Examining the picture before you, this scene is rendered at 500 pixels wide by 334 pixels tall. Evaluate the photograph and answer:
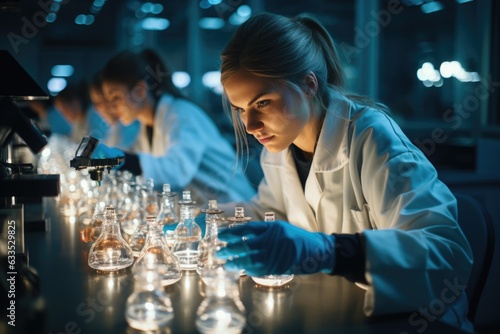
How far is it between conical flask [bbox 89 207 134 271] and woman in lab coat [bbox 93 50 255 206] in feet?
5.58

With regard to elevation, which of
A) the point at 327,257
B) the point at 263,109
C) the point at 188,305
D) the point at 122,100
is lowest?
the point at 188,305

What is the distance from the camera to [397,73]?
221 inches

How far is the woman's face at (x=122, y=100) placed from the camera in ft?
11.8

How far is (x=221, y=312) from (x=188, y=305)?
199 mm

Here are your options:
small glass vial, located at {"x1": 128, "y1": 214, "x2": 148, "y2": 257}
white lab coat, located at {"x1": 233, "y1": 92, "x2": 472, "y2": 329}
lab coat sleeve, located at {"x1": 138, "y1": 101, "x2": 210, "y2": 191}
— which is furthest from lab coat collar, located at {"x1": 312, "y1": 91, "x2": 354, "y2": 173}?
lab coat sleeve, located at {"x1": 138, "y1": 101, "x2": 210, "y2": 191}

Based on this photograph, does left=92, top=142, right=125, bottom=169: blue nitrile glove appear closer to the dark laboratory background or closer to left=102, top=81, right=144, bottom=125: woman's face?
the dark laboratory background

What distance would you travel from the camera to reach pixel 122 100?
142 inches

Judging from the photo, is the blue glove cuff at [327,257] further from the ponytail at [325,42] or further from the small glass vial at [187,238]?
the ponytail at [325,42]

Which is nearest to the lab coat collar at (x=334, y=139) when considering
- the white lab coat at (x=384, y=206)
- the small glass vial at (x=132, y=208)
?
the white lab coat at (x=384, y=206)

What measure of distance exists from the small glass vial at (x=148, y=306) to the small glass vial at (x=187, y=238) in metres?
0.44

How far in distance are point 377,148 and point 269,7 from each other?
5179 mm

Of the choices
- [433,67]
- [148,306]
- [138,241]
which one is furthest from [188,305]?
[433,67]

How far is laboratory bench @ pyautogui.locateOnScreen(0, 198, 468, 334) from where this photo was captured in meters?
1.17

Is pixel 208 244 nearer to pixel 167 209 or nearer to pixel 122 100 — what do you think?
pixel 167 209
